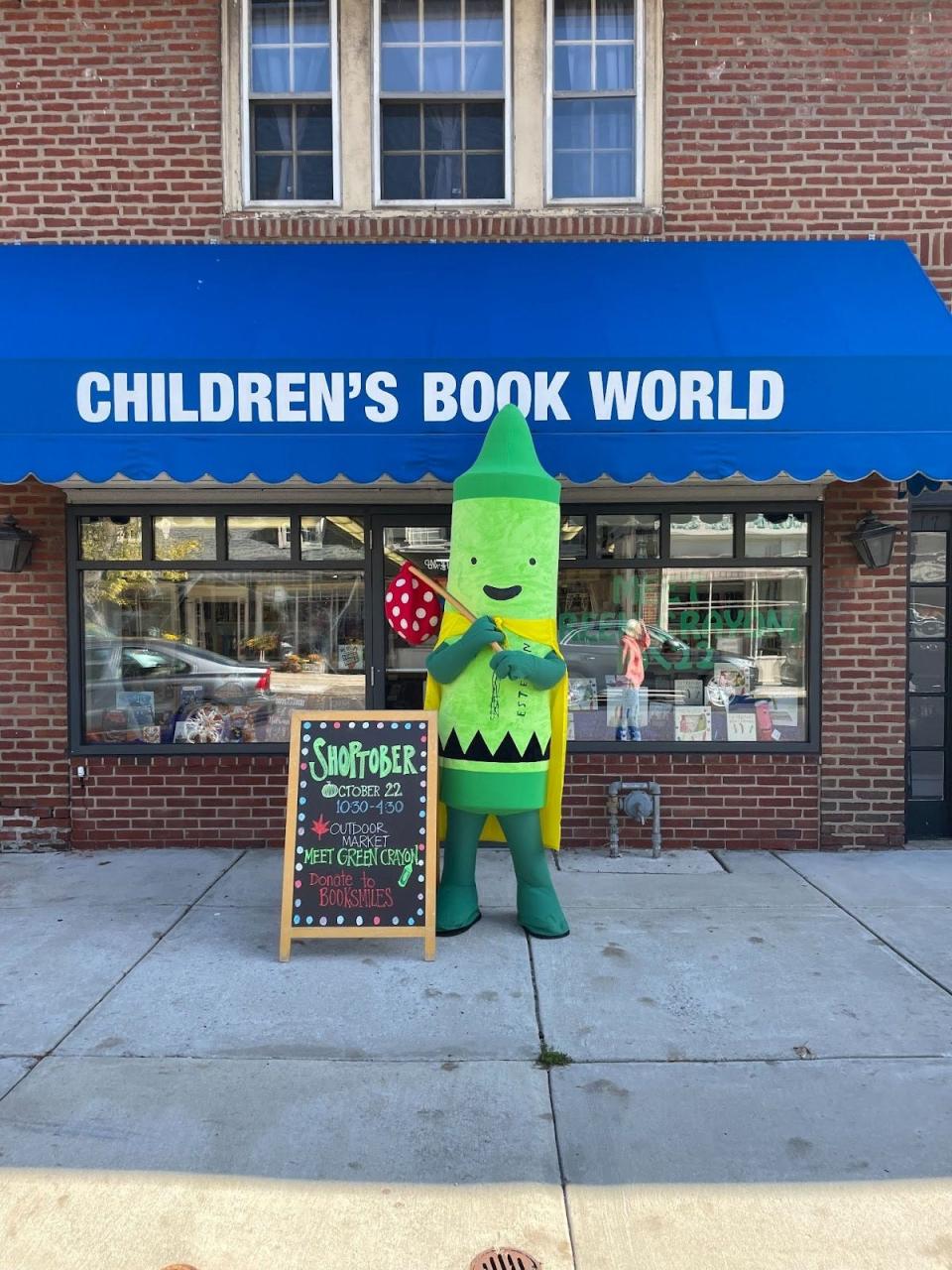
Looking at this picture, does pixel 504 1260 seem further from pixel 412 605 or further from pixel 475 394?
pixel 475 394

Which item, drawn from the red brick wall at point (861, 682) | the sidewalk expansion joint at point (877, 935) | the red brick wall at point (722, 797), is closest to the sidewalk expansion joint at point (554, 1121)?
the sidewalk expansion joint at point (877, 935)

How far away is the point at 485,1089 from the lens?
3.35 meters

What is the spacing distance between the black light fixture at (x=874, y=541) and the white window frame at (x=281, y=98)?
13.7 feet

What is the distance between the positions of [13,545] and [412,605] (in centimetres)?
305

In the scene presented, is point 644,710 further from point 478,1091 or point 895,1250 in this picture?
point 895,1250

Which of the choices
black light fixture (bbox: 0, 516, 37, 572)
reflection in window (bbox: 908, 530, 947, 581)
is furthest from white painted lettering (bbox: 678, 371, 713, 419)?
black light fixture (bbox: 0, 516, 37, 572)

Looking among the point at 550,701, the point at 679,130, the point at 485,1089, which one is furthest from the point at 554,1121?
the point at 679,130

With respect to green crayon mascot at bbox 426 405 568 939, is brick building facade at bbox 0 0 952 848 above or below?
above

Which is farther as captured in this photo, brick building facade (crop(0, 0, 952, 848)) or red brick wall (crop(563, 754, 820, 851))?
red brick wall (crop(563, 754, 820, 851))

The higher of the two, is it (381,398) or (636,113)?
(636,113)

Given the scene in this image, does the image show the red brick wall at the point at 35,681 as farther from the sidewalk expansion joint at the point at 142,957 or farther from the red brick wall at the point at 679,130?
the red brick wall at the point at 679,130

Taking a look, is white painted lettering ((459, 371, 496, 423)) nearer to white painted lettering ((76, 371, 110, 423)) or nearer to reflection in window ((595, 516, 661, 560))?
reflection in window ((595, 516, 661, 560))

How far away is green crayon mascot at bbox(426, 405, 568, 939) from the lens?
4500mm

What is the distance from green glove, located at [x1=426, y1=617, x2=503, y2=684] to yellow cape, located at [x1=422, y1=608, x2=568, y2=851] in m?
0.10
